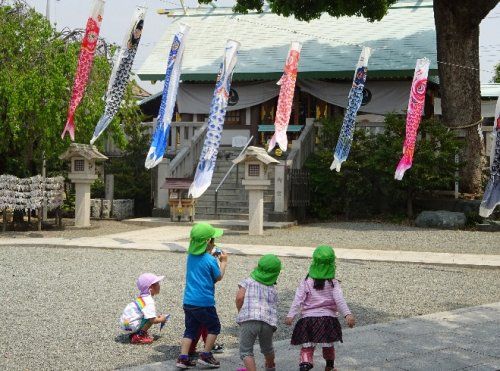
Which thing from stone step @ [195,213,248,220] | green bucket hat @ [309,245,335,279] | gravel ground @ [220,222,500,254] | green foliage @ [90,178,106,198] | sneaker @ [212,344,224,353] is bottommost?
sneaker @ [212,344,224,353]

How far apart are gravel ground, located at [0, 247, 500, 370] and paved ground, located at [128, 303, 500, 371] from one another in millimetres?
593

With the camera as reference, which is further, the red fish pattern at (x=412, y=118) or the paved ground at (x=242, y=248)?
the red fish pattern at (x=412, y=118)

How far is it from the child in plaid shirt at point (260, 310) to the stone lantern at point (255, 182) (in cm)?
1168

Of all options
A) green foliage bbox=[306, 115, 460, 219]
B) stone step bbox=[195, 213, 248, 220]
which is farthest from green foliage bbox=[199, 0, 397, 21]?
stone step bbox=[195, 213, 248, 220]

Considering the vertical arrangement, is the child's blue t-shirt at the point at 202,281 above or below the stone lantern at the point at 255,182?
below

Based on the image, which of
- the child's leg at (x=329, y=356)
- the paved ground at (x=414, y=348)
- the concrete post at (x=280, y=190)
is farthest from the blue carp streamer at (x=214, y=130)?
the child's leg at (x=329, y=356)

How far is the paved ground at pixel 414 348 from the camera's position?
6.67 meters

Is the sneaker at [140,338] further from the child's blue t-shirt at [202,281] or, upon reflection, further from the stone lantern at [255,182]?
the stone lantern at [255,182]

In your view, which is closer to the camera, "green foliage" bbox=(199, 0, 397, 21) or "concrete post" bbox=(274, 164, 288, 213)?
"concrete post" bbox=(274, 164, 288, 213)

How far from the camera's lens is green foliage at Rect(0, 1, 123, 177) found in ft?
57.5

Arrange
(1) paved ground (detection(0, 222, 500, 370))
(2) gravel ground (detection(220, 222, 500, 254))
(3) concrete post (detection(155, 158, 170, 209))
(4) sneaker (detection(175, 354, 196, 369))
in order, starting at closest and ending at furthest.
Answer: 1. (4) sneaker (detection(175, 354, 196, 369))
2. (1) paved ground (detection(0, 222, 500, 370))
3. (2) gravel ground (detection(220, 222, 500, 254))
4. (3) concrete post (detection(155, 158, 170, 209))

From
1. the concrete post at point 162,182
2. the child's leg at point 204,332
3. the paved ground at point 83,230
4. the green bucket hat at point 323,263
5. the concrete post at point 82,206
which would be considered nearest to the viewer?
the green bucket hat at point 323,263

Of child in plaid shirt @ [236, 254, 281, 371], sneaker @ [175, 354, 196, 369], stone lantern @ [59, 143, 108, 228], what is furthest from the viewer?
stone lantern @ [59, 143, 108, 228]

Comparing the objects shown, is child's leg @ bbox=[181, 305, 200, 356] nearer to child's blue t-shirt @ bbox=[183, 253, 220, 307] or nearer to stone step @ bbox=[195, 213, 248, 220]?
child's blue t-shirt @ bbox=[183, 253, 220, 307]
